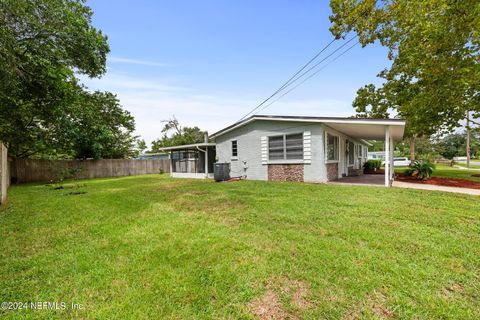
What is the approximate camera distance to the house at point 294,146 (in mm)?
9484

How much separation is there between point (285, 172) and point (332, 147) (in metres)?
2.84

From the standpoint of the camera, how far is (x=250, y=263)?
273cm

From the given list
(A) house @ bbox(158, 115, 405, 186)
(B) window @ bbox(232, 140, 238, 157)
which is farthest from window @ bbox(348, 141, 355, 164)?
(B) window @ bbox(232, 140, 238, 157)

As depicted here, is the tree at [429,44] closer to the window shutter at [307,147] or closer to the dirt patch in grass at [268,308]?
the window shutter at [307,147]

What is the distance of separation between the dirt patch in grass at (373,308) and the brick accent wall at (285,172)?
8.10m

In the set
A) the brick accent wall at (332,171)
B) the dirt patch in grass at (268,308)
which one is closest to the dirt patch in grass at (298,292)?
the dirt patch in grass at (268,308)

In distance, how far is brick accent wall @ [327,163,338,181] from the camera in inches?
402

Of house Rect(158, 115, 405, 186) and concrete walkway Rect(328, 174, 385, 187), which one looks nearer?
concrete walkway Rect(328, 174, 385, 187)

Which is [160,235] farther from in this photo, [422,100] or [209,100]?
[209,100]

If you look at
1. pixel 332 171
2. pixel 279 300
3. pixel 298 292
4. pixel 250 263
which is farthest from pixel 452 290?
pixel 332 171

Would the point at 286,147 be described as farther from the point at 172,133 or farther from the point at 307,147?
the point at 172,133

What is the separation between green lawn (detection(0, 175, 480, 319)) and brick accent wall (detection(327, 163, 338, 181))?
5.10 m

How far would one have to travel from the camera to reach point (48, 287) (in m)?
2.37

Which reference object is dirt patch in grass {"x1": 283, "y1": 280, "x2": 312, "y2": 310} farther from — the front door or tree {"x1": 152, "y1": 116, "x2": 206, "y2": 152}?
tree {"x1": 152, "y1": 116, "x2": 206, "y2": 152}
